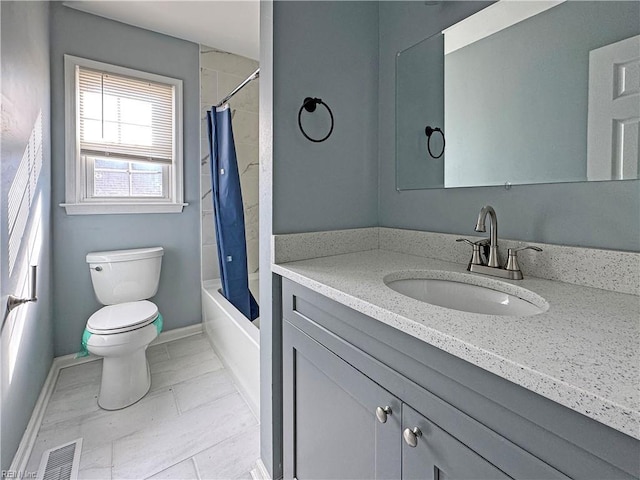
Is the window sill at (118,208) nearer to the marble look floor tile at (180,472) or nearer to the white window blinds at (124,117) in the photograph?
the white window blinds at (124,117)

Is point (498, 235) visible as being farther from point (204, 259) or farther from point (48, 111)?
point (48, 111)

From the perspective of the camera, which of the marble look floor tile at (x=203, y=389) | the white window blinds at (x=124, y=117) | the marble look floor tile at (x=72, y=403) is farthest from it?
the white window blinds at (x=124, y=117)

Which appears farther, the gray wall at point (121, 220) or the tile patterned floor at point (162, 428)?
the gray wall at point (121, 220)

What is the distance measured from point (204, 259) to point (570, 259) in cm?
247

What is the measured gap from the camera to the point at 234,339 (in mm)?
1978

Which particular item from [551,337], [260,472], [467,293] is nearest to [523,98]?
[467,293]

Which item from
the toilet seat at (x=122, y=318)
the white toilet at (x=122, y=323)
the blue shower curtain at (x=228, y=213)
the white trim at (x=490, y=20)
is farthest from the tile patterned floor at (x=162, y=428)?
the white trim at (x=490, y=20)

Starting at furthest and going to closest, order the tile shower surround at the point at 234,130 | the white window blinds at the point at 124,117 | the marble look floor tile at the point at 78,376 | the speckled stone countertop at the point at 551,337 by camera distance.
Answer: the tile shower surround at the point at 234,130 < the white window blinds at the point at 124,117 < the marble look floor tile at the point at 78,376 < the speckled stone countertop at the point at 551,337

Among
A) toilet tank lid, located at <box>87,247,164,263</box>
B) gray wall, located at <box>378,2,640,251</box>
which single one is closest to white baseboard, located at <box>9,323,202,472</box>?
→ toilet tank lid, located at <box>87,247,164,263</box>

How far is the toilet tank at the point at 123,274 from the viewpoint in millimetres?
A: 2105

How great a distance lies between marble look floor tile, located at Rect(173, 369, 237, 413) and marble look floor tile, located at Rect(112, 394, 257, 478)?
6 centimetres

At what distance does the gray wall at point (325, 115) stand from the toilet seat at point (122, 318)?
1.17 m

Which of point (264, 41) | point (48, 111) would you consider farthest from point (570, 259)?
point (48, 111)

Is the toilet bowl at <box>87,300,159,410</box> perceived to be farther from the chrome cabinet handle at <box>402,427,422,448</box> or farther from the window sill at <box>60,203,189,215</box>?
the chrome cabinet handle at <box>402,427,422,448</box>
